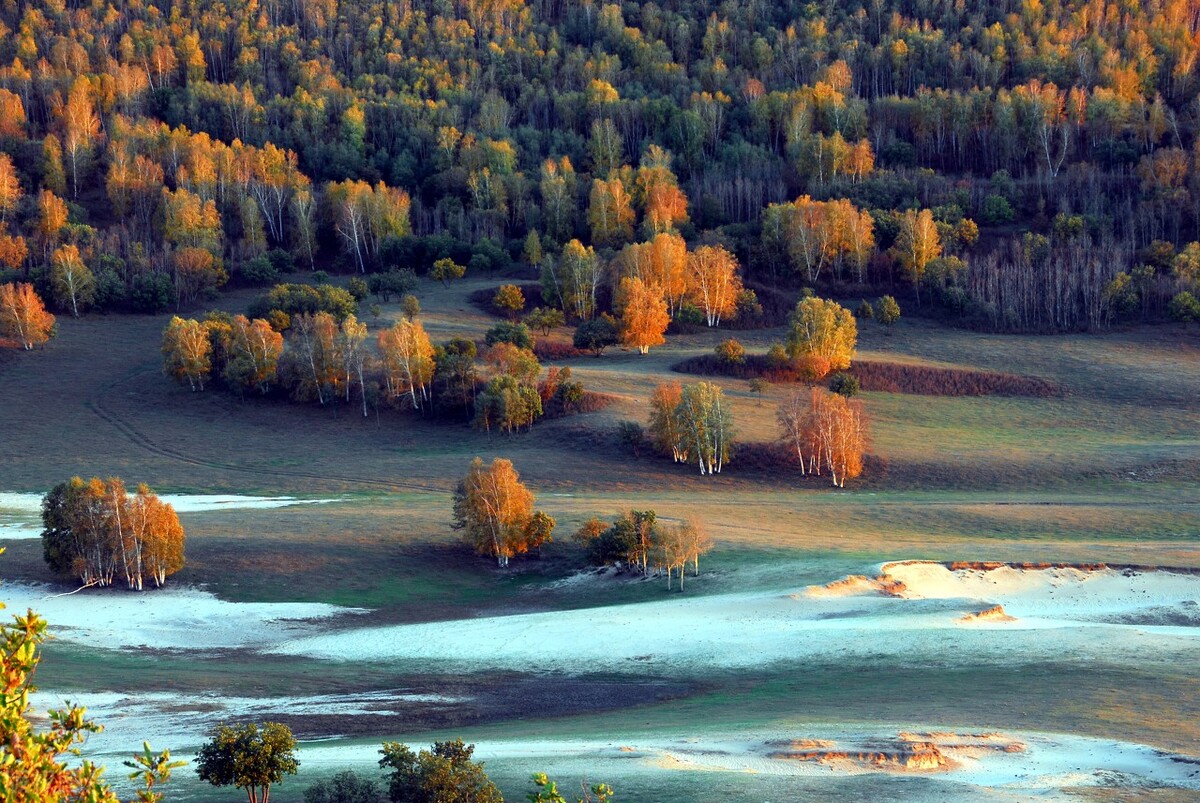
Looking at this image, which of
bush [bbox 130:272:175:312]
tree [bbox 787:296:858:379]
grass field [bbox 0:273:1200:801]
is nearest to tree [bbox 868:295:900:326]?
grass field [bbox 0:273:1200:801]

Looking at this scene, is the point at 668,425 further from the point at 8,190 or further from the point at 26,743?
the point at 8,190

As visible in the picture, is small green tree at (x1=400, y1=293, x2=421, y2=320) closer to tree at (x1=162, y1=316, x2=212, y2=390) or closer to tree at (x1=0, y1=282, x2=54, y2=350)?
tree at (x1=162, y1=316, x2=212, y2=390)

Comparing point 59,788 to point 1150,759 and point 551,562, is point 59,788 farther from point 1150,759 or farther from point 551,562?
point 551,562

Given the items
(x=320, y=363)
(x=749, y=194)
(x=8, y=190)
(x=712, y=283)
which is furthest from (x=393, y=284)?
(x=8, y=190)

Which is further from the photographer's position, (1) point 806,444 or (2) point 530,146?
(2) point 530,146

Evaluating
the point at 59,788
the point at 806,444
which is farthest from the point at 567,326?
the point at 59,788

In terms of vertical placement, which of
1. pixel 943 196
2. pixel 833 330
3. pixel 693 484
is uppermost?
pixel 943 196
